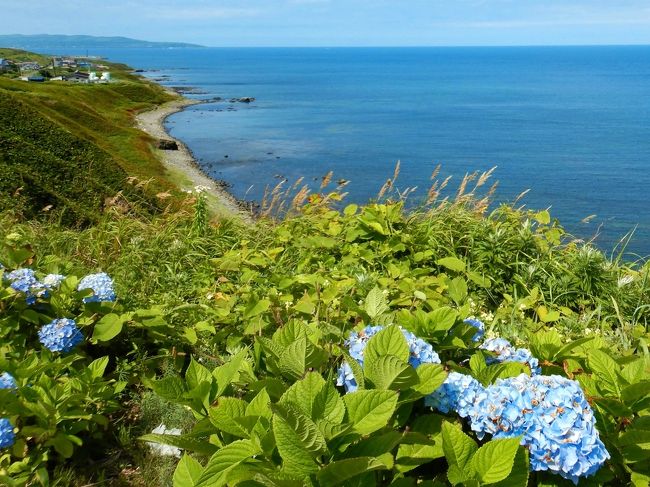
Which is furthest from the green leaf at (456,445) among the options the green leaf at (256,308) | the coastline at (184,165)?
the coastline at (184,165)

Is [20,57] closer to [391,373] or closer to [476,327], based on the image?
[476,327]

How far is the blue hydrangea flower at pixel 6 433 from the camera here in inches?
96.0

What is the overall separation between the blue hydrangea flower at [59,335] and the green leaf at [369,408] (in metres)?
2.11

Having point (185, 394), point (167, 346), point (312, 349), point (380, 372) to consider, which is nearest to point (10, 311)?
point (167, 346)

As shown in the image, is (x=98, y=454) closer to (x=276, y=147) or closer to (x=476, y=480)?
(x=476, y=480)

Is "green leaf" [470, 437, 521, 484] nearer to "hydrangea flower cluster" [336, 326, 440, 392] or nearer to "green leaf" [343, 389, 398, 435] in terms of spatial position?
"green leaf" [343, 389, 398, 435]

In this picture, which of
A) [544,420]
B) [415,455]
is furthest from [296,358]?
[544,420]

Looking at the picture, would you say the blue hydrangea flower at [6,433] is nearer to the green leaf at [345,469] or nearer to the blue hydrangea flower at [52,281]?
the blue hydrangea flower at [52,281]

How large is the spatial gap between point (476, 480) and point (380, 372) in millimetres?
472

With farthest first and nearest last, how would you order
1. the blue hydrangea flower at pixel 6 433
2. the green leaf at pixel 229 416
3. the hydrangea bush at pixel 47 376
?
the hydrangea bush at pixel 47 376 → the blue hydrangea flower at pixel 6 433 → the green leaf at pixel 229 416

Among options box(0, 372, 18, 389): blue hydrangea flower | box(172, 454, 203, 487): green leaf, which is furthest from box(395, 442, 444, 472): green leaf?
box(0, 372, 18, 389): blue hydrangea flower

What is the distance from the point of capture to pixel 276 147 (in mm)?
59094

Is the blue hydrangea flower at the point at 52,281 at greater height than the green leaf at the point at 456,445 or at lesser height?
lesser

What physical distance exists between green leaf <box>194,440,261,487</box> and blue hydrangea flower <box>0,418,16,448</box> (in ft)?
3.88
